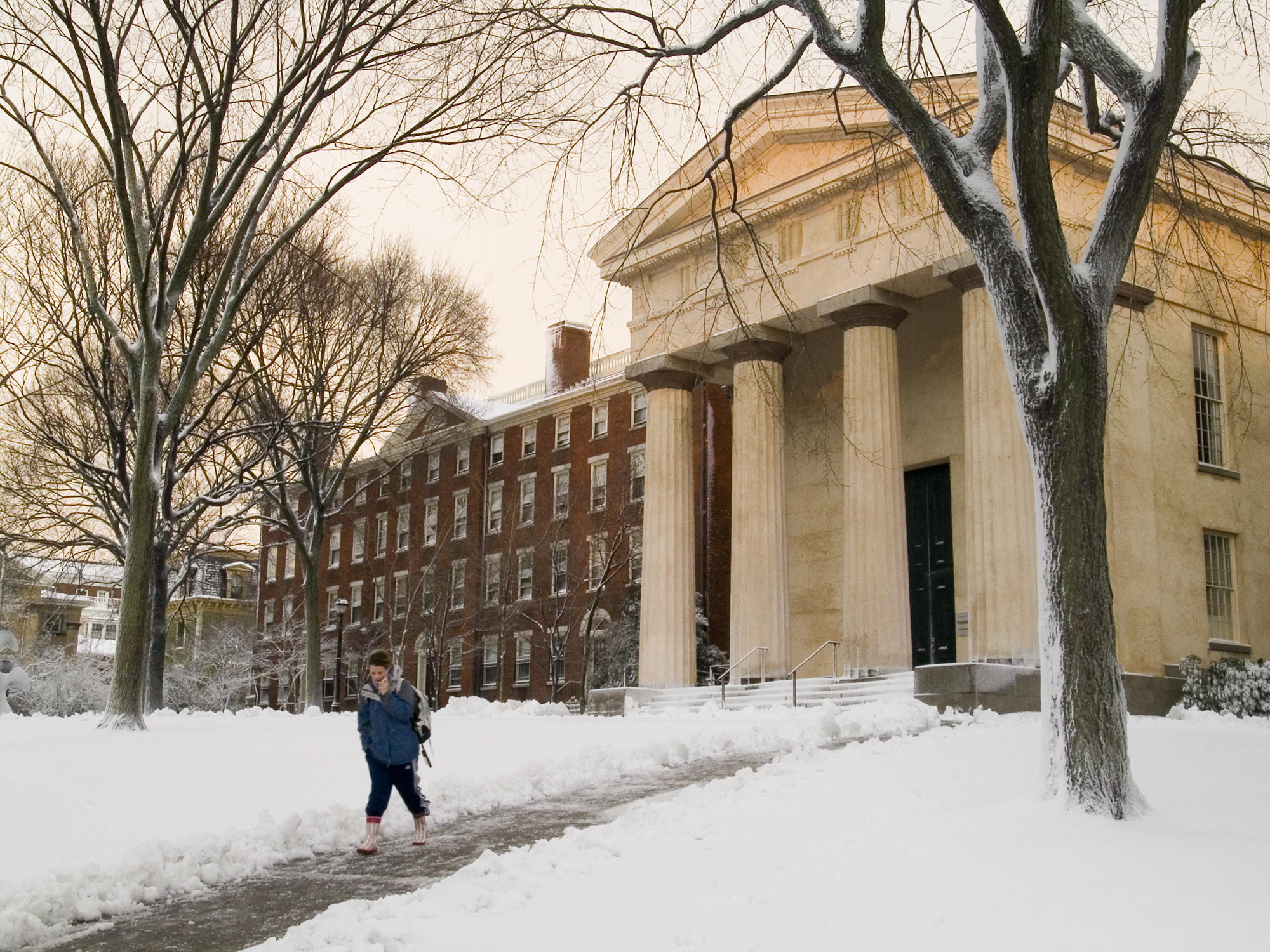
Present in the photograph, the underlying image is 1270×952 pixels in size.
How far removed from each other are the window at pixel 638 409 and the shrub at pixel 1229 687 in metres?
28.1

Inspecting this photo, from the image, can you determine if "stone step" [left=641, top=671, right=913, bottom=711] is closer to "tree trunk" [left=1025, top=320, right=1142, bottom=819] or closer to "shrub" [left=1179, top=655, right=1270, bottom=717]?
"shrub" [left=1179, top=655, right=1270, bottom=717]

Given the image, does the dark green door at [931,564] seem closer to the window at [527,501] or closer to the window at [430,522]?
the window at [527,501]

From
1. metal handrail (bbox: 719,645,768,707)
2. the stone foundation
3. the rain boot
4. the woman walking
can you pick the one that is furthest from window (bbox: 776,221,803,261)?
the rain boot

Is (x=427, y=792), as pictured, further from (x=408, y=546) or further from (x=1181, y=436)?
(x=408, y=546)

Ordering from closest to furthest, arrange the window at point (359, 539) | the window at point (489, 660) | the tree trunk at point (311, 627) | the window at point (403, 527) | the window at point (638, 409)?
the tree trunk at point (311, 627)
the window at point (638, 409)
the window at point (489, 660)
the window at point (403, 527)
the window at point (359, 539)

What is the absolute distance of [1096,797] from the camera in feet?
27.7

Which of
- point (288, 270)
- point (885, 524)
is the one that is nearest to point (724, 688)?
point (885, 524)

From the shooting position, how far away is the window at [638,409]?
4975 cm

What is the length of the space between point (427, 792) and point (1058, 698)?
20.5 feet

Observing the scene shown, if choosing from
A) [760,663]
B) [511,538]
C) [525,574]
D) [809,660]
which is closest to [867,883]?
[760,663]

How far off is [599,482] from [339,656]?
13.6 meters

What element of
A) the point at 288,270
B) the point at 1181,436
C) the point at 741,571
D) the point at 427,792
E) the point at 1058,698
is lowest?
the point at 427,792

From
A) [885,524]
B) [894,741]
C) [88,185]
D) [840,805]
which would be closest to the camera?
[840,805]

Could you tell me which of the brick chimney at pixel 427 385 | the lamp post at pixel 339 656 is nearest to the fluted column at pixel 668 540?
the brick chimney at pixel 427 385
